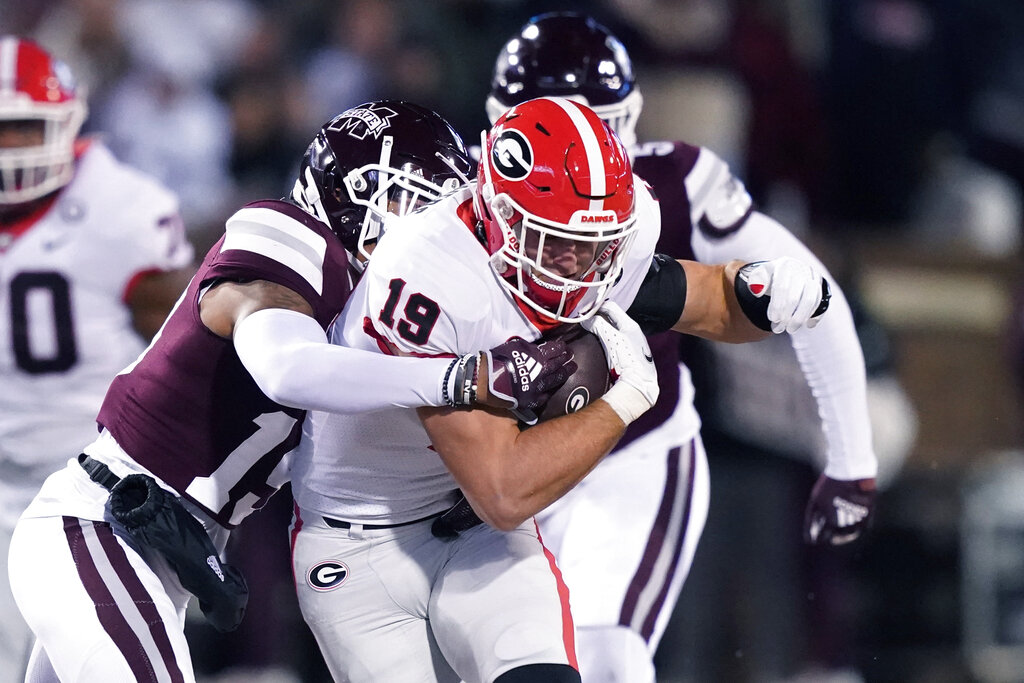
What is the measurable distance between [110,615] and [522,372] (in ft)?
2.88

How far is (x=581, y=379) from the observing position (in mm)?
2619

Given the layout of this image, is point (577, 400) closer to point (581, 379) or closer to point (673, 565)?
A: point (581, 379)

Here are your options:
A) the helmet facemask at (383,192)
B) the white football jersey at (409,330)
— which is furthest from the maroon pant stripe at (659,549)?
the helmet facemask at (383,192)

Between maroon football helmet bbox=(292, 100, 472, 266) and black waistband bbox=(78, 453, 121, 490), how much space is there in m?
0.64

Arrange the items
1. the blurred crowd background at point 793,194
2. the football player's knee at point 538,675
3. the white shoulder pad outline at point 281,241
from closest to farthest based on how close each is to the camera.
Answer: the football player's knee at point 538,675
the white shoulder pad outline at point 281,241
the blurred crowd background at point 793,194

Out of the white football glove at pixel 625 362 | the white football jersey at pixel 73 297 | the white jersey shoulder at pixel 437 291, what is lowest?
the white football jersey at pixel 73 297

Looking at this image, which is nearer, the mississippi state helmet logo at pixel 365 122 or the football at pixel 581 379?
the football at pixel 581 379

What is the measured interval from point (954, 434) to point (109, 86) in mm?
3706

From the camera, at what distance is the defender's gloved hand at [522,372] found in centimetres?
243

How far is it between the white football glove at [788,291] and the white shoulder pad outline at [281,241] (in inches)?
33.0

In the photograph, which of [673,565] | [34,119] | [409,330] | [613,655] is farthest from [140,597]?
[34,119]

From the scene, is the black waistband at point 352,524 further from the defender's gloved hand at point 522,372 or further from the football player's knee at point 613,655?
the football player's knee at point 613,655

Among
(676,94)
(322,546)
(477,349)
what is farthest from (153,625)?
(676,94)

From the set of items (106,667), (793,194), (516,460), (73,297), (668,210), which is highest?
(516,460)
